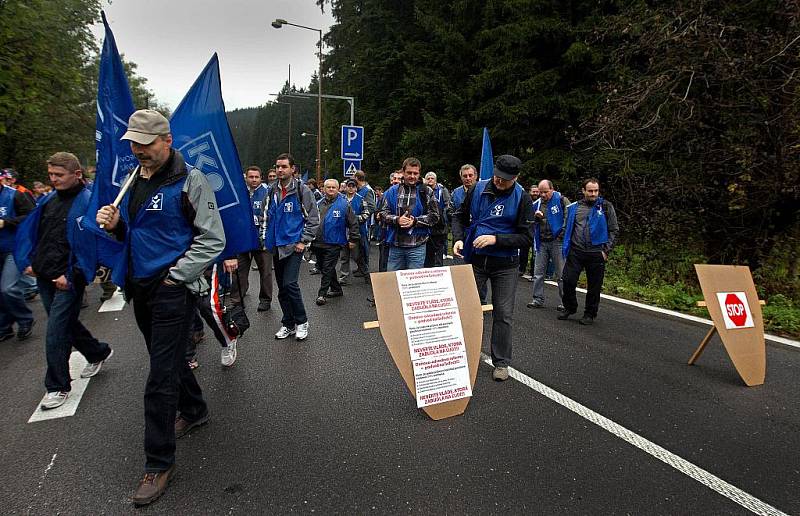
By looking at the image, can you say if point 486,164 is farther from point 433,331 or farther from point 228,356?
point 228,356

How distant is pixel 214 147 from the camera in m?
3.47

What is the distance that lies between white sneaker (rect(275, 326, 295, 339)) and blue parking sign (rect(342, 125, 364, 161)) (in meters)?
11.6

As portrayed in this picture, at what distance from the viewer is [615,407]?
3701 mm

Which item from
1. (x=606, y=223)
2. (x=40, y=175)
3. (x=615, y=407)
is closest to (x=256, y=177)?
(x=606, y=223)

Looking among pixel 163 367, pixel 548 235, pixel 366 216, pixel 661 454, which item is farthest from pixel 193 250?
pixel 366 216

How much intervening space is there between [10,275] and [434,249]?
572 centimetres

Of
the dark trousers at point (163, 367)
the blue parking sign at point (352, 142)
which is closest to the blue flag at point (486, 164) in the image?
the dark trousers at point (163, 367)

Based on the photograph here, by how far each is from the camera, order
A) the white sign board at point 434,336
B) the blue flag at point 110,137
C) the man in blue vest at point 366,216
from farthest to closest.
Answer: the man in blue vest at point 366,216 → the white sign board at point 434,336 → the blue flag at point 110,137

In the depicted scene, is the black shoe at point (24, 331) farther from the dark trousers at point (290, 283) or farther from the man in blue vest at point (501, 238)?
the man in blue vest at point (501, 238)

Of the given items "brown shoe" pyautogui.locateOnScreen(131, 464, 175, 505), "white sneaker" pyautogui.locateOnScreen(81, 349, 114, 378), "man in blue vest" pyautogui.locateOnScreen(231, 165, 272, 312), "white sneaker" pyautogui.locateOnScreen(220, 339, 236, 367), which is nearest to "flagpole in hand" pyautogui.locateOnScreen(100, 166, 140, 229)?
"brown shoe" pyautogui.locateOnScreen(131, 464, 175, 505)

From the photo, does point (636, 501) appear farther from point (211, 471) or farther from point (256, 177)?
point (256, 177)

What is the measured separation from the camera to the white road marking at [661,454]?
2531 mm

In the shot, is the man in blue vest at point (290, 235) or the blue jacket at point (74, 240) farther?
the man in blue vest at point (290, 235)

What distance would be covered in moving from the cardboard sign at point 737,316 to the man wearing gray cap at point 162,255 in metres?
4.32
